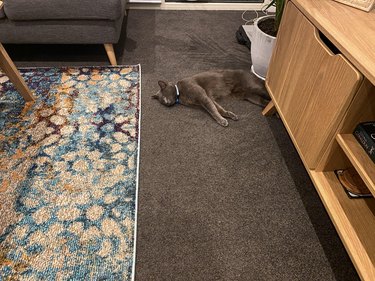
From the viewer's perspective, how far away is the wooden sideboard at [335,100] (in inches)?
29.4

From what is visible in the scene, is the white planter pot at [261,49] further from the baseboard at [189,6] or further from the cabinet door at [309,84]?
the baseboard at [189,6]

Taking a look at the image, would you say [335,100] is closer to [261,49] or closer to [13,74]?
[261,49]

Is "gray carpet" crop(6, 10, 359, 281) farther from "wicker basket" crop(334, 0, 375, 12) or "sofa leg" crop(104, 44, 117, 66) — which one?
"wicker basket" crop(334, 0, 375, 12)

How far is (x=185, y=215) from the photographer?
41.9 inches

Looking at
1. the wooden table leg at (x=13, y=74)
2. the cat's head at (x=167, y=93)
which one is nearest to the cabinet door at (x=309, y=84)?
the cat's head at (x=167, y=93)

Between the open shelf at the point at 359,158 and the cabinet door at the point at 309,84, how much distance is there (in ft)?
0.14

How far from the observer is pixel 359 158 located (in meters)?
0.79

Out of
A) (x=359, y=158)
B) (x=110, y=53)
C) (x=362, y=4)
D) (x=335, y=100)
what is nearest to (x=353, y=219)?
(x=359, y=158)

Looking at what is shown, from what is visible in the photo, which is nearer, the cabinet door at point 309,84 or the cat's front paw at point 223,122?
the cabinet door at point 309,84

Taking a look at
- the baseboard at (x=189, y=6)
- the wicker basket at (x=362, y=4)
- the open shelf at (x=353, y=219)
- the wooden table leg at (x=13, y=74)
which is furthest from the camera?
the baseboard at (x=189, y=6)

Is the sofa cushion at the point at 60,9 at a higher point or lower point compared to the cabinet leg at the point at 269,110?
higher

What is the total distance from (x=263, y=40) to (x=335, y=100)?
2.61 ft

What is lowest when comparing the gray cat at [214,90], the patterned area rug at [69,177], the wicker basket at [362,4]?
the patterned area rug at [69,177]

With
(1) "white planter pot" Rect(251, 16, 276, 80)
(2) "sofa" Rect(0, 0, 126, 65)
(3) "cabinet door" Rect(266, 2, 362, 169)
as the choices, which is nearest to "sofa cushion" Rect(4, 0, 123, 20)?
(2) "sofa" Rect(0, 0, 126, 65)
